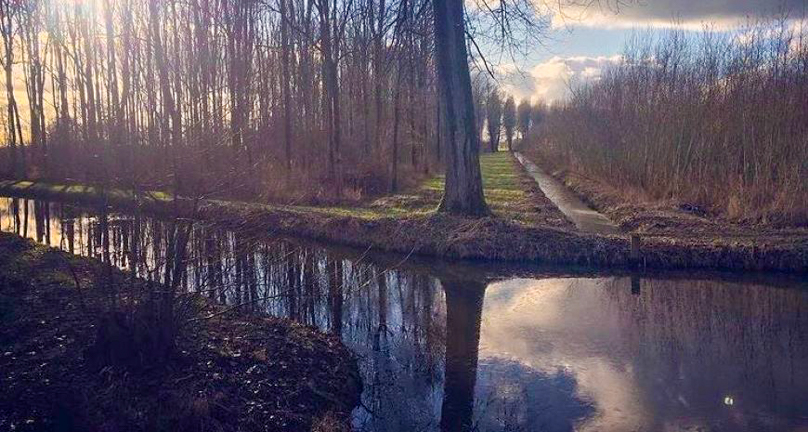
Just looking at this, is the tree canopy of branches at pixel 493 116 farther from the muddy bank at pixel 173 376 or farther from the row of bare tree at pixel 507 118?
the muddy bank at pixel 173 376

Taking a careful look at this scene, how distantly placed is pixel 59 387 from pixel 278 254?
28.0ft

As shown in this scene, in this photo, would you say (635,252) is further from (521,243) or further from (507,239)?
(507,239)

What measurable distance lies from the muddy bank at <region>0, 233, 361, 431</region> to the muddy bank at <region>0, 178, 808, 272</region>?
3922 millimetres

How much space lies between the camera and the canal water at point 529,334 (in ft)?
21.0

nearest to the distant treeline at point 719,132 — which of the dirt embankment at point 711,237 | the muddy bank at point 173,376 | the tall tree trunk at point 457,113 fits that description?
the dirt embankment at point 711,237

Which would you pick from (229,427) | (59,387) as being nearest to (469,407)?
(229,427)

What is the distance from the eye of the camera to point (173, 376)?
581 centimetres

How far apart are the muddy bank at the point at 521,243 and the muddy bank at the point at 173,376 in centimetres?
392

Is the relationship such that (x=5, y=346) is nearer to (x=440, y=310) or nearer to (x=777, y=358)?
(x=440, y=310)

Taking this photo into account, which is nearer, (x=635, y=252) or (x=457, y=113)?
(x=635, y=252)

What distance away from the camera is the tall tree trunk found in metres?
15.0

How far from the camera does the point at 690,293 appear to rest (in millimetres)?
11234

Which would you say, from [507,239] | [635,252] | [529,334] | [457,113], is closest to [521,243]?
[507,239]

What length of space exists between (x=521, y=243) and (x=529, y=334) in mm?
4809
